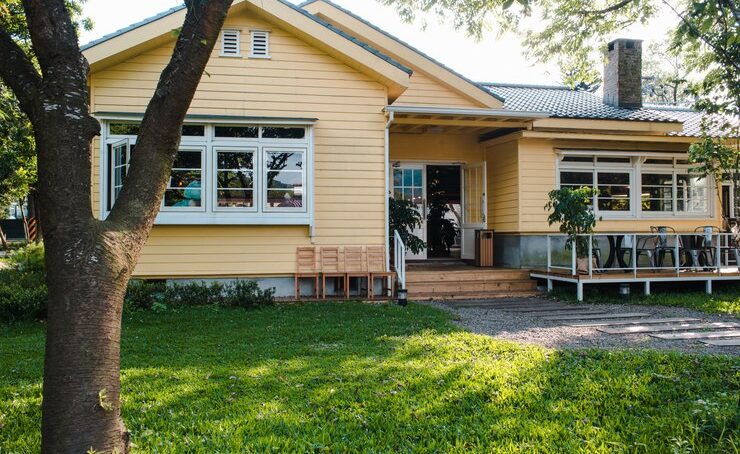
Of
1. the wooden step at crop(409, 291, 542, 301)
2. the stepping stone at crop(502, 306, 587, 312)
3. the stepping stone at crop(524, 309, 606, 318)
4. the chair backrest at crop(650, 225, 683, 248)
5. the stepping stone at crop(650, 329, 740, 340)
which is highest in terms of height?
the chair backrest at crop(650, 225, 683, 248)

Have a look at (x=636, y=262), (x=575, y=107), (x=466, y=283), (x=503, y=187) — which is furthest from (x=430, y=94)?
(x=636, y=262)

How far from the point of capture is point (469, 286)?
11.4 metres

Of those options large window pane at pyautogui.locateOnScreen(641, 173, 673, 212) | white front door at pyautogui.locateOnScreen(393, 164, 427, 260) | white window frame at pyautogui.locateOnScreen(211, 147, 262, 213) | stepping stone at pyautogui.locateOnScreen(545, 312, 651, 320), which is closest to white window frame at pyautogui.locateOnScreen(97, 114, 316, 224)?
white window frame at pyautogui.locateOnScreen(211, 147, 262, 213)

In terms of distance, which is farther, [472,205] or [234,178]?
[472,205]

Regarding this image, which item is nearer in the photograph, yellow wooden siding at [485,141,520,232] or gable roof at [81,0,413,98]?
gable roof at [81,0,413,98]

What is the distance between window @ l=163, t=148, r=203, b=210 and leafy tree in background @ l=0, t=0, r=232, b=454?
22.2ft

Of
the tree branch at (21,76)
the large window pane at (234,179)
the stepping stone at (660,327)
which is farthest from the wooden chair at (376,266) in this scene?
the tree branch at (21,76)

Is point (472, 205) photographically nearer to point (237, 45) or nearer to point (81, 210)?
point (237, 45)

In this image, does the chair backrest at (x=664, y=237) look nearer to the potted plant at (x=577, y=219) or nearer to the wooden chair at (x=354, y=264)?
the potted plant at (x=577, y=219)

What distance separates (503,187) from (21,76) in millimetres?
11301

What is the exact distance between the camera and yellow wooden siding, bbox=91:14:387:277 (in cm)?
988

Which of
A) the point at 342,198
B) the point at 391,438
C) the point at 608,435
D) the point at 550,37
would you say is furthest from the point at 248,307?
the point at 550,37

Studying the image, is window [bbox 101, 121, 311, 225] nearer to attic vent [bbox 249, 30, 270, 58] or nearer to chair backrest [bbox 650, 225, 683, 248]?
attic vent [bbox 249, 30, 270, 58]

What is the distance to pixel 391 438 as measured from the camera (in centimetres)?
359
